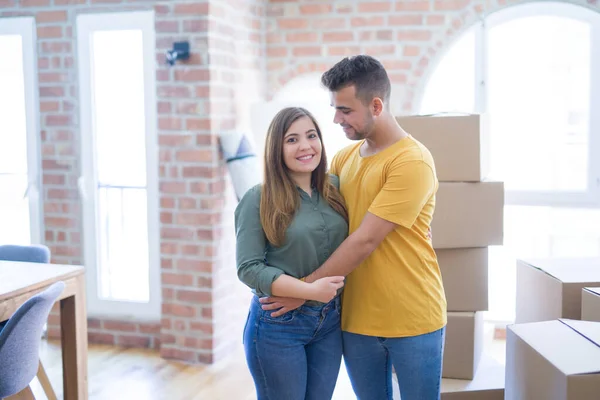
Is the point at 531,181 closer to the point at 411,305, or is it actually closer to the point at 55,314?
the point at 411,305

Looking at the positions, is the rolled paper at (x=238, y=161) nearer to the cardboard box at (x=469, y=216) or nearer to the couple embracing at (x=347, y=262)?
the cardboard box at (x=469, y=216)

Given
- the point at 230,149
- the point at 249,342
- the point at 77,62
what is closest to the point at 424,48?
the point at 230,149

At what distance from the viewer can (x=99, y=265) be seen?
3988 mm

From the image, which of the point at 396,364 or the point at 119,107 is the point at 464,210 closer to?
→ the point at 396,364

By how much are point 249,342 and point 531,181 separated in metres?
2.66

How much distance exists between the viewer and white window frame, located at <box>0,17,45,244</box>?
3.94 meters

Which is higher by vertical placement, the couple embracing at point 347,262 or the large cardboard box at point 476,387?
the couple embracing at point 347,262

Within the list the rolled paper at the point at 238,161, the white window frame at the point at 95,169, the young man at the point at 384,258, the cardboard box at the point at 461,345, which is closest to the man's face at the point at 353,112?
the young man at the point at 384,258

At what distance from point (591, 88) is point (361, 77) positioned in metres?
2.42

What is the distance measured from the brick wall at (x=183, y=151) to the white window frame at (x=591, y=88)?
1.16 metres

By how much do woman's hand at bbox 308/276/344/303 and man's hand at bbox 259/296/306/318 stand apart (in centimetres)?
5

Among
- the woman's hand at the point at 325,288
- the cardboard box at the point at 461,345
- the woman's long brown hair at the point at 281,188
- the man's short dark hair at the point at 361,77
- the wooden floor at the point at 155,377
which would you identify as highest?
the man's short dark hair at the point at 361,77

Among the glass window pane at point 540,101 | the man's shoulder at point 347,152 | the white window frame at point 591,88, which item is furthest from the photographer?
the glass window pane at point 540,101

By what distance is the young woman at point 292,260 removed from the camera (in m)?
1.83
